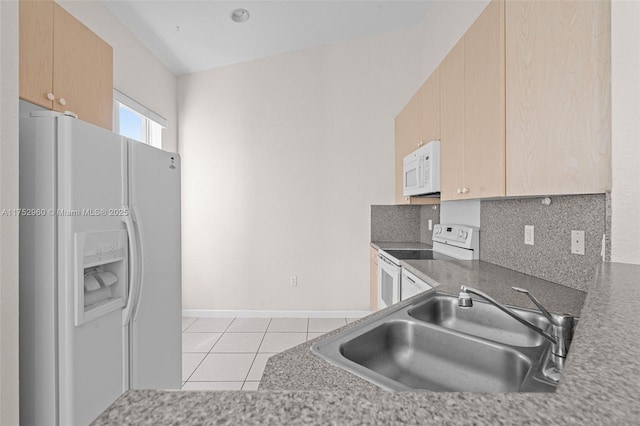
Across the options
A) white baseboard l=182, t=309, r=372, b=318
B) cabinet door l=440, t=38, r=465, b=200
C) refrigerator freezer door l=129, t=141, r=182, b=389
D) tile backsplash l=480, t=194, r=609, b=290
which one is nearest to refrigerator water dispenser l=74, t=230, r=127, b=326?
refrigerator freezer door l=129, t=141, r=182, b=389

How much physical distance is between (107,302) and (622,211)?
86.1 inches

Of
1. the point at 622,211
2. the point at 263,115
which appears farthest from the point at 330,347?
→ the point at 263,115

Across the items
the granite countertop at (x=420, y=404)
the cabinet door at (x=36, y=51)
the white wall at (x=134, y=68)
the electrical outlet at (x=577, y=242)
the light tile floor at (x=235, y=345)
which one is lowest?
the light tile floor at (x=235, y=345)

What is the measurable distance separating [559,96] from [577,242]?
24.8 inches

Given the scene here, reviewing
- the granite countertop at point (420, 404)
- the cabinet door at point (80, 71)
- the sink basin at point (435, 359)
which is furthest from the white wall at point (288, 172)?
the granite countertop at point (420, 404)

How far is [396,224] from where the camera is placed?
391 cm

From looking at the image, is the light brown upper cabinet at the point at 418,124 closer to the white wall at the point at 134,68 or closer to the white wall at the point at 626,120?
the white wall at the point at 626,120

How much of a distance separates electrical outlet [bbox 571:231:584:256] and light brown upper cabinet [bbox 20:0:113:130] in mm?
2477

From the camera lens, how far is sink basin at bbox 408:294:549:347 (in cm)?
117

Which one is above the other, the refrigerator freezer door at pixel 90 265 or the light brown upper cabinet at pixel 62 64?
the light brown upper cabinet at pixel 62 64

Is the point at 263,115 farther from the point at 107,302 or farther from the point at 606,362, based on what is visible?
the point at 606,362

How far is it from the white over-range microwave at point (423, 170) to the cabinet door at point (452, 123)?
0.20 feet

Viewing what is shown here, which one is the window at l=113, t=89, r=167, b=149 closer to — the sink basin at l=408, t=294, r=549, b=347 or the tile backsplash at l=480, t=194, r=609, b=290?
the sink basin at l=408, t=294, r=549, b=347

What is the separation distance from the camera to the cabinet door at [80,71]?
1.63 m
